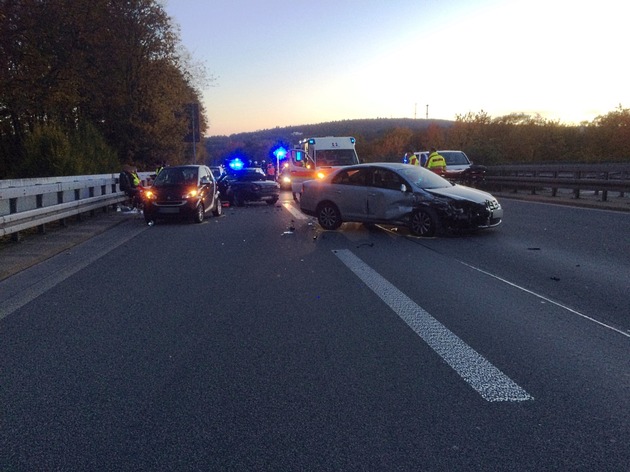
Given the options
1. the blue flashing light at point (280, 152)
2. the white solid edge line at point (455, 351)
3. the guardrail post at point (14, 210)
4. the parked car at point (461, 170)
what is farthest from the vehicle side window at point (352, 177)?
the blue flashing light at point (280, 152)

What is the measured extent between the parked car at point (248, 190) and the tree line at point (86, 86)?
5.33 m

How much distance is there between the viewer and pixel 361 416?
12.3 ft

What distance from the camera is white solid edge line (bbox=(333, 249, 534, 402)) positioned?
4.13 meters

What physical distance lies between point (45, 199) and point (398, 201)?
9009 mm

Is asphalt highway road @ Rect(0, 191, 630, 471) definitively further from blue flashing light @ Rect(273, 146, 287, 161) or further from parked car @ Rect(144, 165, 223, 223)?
blue flashing light @ Rect(273, 146, 287, 161)

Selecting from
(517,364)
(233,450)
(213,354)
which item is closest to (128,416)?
(233,450)

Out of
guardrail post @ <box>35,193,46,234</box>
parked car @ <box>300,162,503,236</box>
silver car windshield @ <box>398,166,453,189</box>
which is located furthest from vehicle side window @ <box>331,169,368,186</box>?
guardrail post @ <box>35,193,46,234</box>

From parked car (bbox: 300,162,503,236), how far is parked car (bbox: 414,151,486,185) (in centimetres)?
1391

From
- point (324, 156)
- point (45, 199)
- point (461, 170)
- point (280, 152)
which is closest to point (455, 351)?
point (45, 199)

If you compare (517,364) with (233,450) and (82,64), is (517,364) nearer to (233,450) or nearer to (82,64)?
(233,450)

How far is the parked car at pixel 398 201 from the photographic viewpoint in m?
12.3

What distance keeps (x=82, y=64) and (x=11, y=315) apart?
25.6 m

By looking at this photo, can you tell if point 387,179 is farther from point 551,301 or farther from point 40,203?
point 40,203

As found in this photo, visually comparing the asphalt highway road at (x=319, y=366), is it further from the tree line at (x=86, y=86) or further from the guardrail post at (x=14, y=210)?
the tree line at (x=86, y=86)
